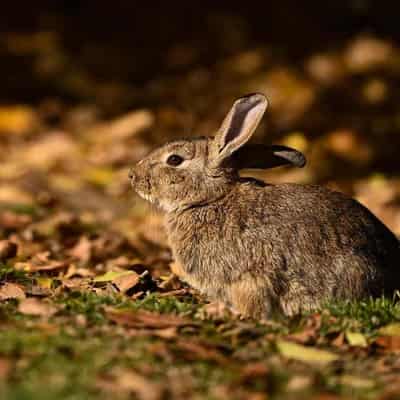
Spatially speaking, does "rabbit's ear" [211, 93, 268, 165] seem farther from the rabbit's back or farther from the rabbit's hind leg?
the rabbit's hind leg

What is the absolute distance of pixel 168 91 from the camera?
13984 mm

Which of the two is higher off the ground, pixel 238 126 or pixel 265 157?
pixel 238 126

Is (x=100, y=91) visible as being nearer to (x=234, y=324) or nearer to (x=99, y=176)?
(x=99, y=176)

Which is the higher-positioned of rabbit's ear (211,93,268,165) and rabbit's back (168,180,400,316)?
rabbit's ear (211,93,268,165)

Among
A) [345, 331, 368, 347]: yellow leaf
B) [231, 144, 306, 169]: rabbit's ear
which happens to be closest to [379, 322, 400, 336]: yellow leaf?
[345, 331, 368, 347]: yellow leaf

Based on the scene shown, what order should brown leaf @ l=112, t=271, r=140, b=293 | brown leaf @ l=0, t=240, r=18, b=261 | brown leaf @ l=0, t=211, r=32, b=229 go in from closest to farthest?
brown leaf @ l=112, t=271, r=140, b=293
brown leaf @ l=0, t=240, r=18, b=261
brown leaf @ l=0, t=211, r=32, b=229

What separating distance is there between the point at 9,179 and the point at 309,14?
7620mm

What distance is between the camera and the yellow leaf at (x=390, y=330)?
5172 millimetres

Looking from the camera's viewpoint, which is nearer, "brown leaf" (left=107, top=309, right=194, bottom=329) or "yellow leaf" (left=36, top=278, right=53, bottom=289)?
"brown leaf" (left=107, top=309, right=194, bottom=329)

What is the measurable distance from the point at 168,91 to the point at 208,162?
7960 mm

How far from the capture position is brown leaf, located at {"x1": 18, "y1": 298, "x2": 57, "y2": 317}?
5.05 m

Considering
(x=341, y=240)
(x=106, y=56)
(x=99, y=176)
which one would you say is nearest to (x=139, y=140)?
(x=99, y=176)

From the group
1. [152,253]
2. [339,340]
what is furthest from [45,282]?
[152,253]

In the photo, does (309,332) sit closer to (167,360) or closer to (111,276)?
(167,360)
